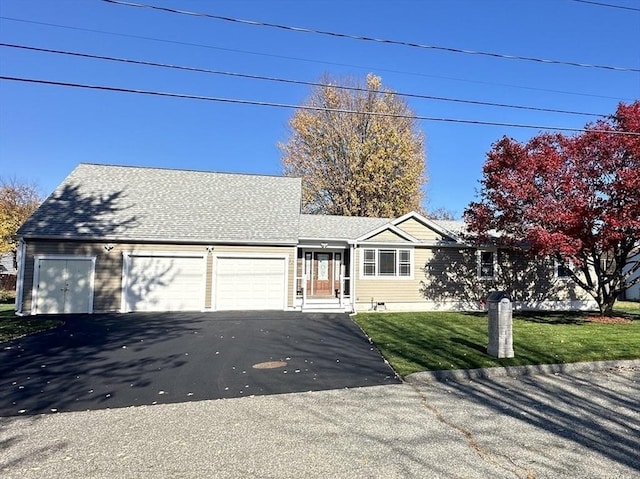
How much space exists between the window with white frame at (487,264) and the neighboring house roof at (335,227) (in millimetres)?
4309

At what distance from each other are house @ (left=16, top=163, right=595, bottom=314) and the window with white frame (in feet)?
0.20

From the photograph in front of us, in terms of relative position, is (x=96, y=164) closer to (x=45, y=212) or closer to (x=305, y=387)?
(x=45, y=212)

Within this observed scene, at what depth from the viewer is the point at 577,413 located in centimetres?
520

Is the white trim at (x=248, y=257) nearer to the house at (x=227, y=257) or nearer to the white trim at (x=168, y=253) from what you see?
the house at (x=227, y=257)

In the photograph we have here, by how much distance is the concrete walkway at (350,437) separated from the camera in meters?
3.73

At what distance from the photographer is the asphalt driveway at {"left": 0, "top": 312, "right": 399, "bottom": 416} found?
6035 mm

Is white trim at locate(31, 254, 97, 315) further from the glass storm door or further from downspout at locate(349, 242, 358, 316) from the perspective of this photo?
downspout at locate(349, 242, 358, 316)

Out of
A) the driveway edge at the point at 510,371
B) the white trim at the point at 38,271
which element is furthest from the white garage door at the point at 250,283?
the driveway edge at the point at 510,371

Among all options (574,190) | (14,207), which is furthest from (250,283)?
(14,207)

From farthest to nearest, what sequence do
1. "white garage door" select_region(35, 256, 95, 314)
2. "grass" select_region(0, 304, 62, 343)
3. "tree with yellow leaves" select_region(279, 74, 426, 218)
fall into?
"tree with yellow leaves" select_region(279, 74, 426, 218), "white garage door" select_region(35, 256, 95, 314), "grass" select_region(0, 304, 62, 343)

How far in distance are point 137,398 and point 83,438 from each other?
1415 mm

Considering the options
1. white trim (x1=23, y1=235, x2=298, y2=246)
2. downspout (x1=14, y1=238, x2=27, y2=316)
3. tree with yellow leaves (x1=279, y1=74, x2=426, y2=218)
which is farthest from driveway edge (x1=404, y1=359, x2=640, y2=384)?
tree with yellow leaves (x1=279, y1=74, x2=426, y2=218)

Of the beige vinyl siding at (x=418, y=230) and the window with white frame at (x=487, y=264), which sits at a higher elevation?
the beige vinyl siding at (x=418, y=230)

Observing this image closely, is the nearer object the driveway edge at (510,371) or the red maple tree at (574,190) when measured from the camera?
the driveway edge at (510,371)
